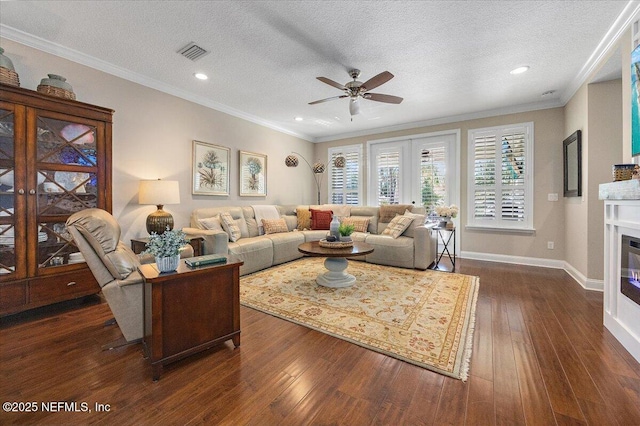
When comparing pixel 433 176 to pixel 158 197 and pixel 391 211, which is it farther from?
pixel 158 197

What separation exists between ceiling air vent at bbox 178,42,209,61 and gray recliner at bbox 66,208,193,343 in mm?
1968

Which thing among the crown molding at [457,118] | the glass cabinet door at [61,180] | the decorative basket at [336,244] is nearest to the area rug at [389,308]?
the decorative basket at [336,244]

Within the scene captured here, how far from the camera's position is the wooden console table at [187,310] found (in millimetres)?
1640

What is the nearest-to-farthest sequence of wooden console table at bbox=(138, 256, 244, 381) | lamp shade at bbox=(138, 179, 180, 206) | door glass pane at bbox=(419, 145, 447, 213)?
1. wooden console table at bbox=(138, 256, 244, 381)
2. lamp shade at bbox=(138, 179, 180, 206)
3. door glass pane at bbox=(419, 145, 447, 213)

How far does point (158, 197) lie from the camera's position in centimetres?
334

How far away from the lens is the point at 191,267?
1.82 m

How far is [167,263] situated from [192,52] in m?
2.42

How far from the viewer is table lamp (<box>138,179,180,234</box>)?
3.33 meters

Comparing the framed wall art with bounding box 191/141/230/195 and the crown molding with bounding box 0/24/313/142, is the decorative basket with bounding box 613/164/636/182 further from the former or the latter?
the crown molding with bounding box 0/24/313/142

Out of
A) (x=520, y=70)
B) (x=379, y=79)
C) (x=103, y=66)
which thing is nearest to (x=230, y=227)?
(x=103, y=66)

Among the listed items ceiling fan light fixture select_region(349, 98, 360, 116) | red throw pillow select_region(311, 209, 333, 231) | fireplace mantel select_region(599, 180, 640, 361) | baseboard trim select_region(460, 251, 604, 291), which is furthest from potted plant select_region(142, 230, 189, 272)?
baseboard trim select_region(460, 251, 604, 291)

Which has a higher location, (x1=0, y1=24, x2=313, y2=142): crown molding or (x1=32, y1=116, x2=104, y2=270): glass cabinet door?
(x1=0, y1=24, x2=313, y2=142): crown molding

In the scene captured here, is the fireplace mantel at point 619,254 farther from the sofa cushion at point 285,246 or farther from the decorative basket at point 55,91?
the decorative basket at point 55,91

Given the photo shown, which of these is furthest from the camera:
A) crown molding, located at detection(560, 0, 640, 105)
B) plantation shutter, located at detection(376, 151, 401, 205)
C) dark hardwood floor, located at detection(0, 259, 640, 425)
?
plantation shutter, located at detection(376, 151, 401, 205)
